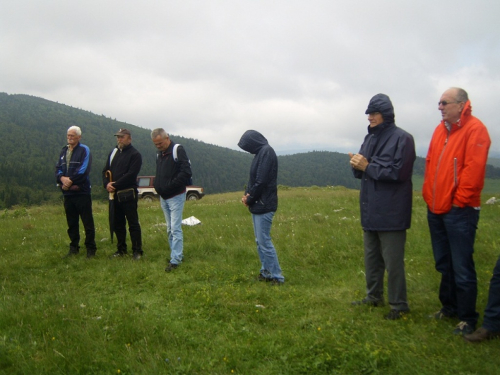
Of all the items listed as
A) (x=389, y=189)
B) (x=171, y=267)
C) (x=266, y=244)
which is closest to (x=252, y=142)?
(x=266, y=244)

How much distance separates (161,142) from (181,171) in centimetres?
58

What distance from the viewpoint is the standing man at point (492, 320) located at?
10.7ft

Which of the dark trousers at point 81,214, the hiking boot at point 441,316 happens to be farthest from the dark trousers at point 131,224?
the hiking boot at point 441,316

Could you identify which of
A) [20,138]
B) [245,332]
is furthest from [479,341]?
[20,138]

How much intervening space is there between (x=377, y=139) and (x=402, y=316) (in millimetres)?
1884

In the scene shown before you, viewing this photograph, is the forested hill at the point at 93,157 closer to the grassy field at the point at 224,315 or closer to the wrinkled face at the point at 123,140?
the wrinkled face at the point at 123,140

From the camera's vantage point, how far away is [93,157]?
114 meters

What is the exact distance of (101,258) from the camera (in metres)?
6.69

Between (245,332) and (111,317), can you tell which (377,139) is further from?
(111,317)

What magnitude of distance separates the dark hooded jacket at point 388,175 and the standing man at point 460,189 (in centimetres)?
26

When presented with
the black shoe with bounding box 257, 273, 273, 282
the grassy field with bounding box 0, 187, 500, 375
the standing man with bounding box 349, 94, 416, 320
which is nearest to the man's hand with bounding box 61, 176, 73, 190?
the grassy field with bounding box 0, 187, 500, 375

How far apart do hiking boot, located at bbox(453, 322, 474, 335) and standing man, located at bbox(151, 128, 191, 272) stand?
13.5 ft

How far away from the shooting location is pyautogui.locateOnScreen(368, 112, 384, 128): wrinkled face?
400 centimetres

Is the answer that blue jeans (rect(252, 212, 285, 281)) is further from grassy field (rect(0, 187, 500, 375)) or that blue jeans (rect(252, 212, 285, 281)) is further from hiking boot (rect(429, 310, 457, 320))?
hiking boot (rect(429, 310, 457, 320))
